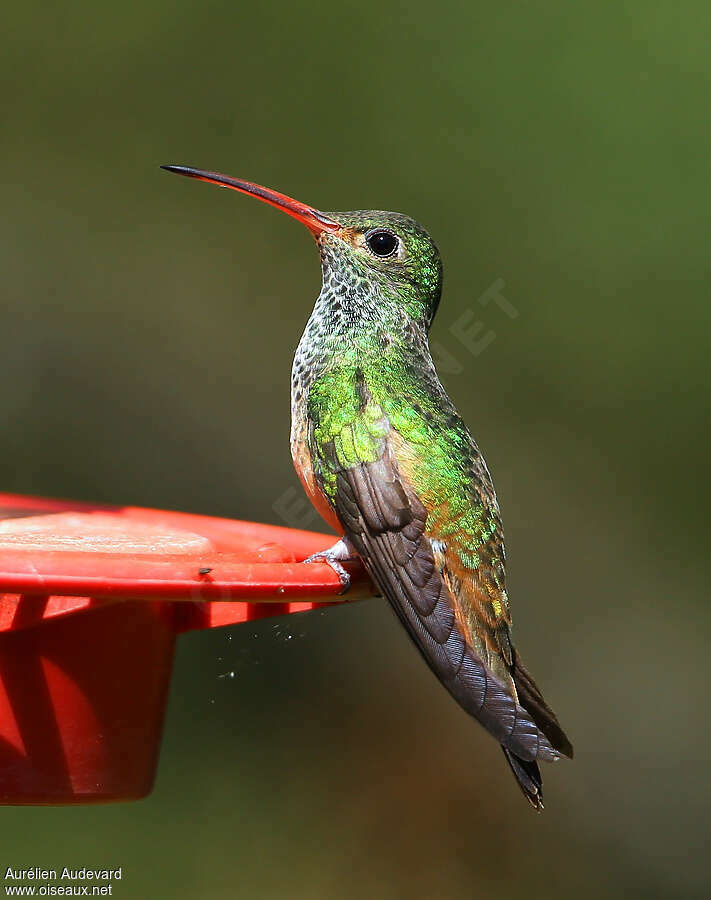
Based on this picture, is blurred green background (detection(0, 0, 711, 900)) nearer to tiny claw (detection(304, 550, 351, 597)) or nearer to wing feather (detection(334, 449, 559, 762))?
wing feather (detection(334, 449, 559, 762))

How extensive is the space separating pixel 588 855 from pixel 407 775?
3.41 feet

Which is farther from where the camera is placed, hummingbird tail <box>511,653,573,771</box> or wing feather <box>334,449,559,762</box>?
hummingbird tail <box>511,653,573,771</box>

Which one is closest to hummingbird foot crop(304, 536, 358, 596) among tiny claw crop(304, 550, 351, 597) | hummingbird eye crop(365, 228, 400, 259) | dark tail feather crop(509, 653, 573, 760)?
tiny claw crop(304, 550, 351, 597)

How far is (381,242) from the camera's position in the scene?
3.56 metres

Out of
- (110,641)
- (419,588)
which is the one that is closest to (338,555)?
(419,588)

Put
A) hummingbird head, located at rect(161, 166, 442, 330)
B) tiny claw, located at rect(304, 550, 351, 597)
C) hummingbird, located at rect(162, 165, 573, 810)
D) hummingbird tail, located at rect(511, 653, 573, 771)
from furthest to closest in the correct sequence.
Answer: hummingbird head, located at rect(161, 166, 442, 330) → hummingbird tail, located at rect(511, 653, 573, 771) → hummingbird, located at rect(162, 165, 573, 810) → tiny claw, located at rect(304, 550, 351, 597)

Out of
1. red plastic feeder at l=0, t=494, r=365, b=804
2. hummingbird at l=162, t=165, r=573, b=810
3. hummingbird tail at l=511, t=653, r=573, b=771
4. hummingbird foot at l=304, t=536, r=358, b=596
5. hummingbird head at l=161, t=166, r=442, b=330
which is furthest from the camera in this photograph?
hummingbird head at l=161, t=166, r=442, b=330

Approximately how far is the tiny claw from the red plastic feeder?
3 centimetres

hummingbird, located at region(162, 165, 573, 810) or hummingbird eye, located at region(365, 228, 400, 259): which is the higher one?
hummingbird eye, located at region(365, 228, 400, 259)

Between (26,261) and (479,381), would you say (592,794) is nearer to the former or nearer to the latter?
(479,381)

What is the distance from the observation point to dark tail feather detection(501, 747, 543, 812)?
2564 mm

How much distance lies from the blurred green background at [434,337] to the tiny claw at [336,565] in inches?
117

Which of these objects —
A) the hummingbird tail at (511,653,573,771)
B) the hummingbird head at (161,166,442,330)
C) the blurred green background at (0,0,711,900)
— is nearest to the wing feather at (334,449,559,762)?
the hummingbird tail at (511,653,573,771)

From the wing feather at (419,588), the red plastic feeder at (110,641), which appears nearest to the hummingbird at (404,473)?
the wing feather at (419,588)
